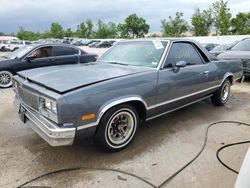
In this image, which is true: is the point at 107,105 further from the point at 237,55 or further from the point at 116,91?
the point at 237,55

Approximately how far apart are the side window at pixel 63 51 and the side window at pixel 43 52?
0.54 ft

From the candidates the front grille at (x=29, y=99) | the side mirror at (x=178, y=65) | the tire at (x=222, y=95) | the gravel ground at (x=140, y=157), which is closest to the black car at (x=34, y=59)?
the gravel ground at (x=140, y=157)

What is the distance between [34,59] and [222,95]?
5.66 metres

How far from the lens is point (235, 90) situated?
7.17 metres

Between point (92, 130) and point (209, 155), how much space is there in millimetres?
1669

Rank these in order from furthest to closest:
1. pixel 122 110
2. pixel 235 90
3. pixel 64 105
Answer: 1. pixel 235 90
2. pixel 122 110
3. pixel 64 105

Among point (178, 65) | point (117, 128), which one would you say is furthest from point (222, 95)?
point (117, 128)

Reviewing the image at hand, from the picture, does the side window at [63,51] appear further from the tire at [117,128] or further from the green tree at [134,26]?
the green tree at [134,26]

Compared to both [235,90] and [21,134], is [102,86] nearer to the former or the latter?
[21,134]

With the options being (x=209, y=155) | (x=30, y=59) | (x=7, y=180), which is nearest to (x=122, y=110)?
(x=209, y=155)

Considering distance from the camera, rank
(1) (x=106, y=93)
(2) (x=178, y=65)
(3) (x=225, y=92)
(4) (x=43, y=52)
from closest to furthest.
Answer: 1. (1) (x=106, y=93)
2. (2) (x=178, y=65)
3. (3) (x=225, y=92)
4. (4) (x=43, y=52)

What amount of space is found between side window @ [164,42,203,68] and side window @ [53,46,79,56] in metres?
4.89

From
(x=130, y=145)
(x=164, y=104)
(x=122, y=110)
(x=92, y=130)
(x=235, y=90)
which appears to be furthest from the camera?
(x=235, y=90)

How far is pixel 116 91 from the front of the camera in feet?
9.77
